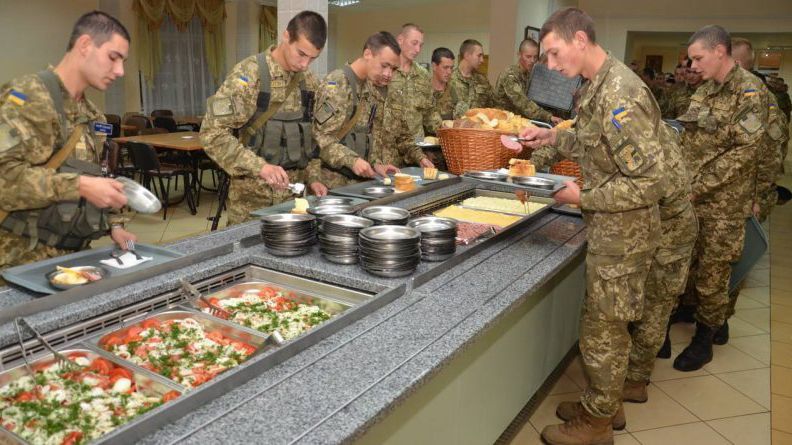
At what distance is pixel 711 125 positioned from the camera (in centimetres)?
321

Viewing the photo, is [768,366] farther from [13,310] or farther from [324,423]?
[13,310]

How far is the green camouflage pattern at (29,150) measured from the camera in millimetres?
1809

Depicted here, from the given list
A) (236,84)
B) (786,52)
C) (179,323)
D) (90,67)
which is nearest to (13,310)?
(179,323)

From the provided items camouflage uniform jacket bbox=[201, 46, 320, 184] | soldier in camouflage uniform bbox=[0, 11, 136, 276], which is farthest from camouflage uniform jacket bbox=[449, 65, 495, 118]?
soldier in camouflage uniform bbox=[0, 11, 136, 276]

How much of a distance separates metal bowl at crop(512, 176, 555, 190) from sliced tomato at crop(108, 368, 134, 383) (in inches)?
96.0

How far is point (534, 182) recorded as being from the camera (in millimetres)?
3340

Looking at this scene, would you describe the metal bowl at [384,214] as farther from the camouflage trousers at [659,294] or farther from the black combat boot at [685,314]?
the black combat boot at [685,314]

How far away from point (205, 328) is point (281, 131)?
1.53 meters

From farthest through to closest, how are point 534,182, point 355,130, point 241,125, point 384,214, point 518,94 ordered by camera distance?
point 518,94 < point 355,130 < point 534,182 < point 241,125 < point 384,214

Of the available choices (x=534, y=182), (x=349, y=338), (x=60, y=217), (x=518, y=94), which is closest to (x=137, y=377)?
(x=349, y=338)

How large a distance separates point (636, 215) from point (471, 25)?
10.8 meters

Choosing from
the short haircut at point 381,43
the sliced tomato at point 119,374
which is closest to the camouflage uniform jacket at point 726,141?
the short haircut at point 381,43

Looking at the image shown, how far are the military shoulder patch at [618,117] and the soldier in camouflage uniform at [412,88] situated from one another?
7.96 feet

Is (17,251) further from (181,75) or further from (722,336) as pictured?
(181,75)
